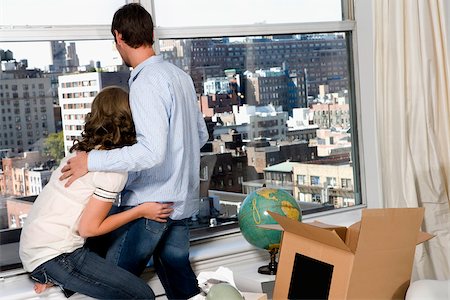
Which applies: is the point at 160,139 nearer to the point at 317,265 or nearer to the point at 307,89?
the point at 317,265

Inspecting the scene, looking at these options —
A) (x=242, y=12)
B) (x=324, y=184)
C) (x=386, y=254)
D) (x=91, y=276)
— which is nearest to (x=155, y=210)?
(x=91, y=276)

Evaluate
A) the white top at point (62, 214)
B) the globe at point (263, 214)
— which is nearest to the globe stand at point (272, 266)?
the globe at point (263, 214)

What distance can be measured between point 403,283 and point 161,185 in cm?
98

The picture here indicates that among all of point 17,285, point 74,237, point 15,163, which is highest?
point 15,163

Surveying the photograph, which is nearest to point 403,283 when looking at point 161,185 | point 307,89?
point 161,185

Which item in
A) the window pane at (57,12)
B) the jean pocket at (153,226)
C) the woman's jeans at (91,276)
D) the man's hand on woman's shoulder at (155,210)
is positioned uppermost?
the window pane at (57,12)

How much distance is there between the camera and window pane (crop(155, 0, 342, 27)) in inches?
148

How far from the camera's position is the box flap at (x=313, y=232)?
9.13 feet

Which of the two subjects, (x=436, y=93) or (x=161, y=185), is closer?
(x=161, y=185)

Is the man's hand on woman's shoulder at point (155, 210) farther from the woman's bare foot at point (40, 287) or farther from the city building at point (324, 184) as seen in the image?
the city building at point (324, 184)

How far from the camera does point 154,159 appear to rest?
9.73ft

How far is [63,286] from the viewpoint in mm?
3098

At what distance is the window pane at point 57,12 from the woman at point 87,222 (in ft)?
1.84

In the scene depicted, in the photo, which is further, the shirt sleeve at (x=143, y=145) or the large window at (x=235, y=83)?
the large window at (x=235, y=83)
